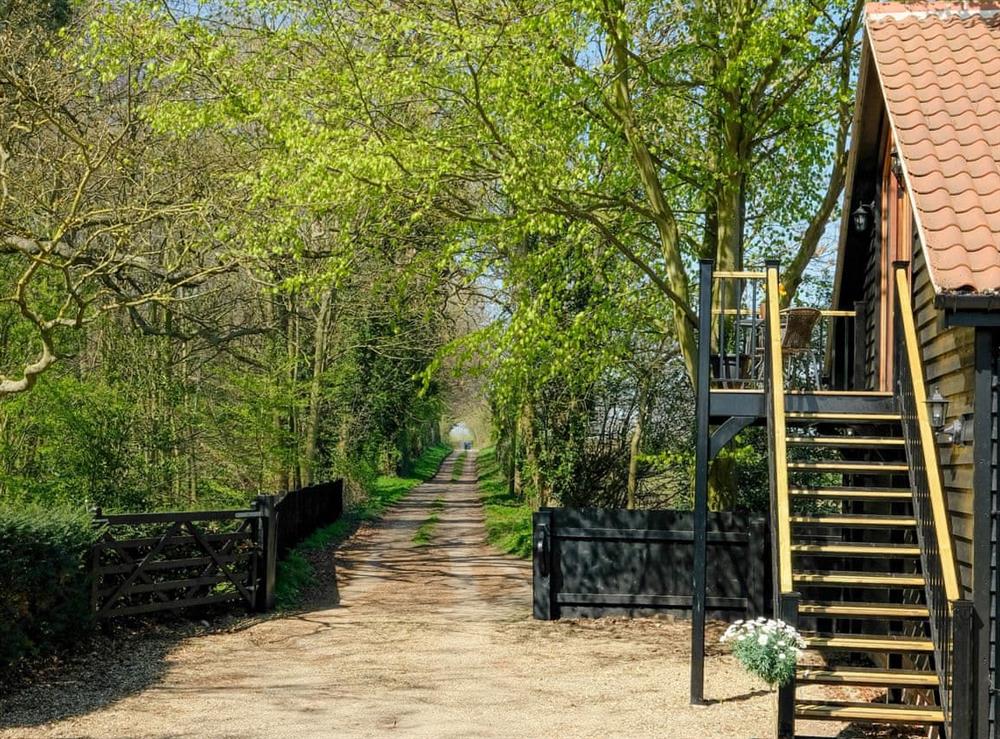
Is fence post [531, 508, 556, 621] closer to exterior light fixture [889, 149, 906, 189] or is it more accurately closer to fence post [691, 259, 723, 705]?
fence post [691, 259, 723, 705]

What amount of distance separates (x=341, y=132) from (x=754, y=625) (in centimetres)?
973

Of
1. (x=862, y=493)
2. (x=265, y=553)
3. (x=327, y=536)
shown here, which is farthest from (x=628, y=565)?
(x=327, y=536)

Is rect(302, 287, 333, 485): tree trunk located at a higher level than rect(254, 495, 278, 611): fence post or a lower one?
higher

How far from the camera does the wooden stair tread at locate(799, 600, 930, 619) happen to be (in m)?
9.09

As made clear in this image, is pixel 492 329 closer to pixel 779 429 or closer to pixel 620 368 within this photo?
pixel 620 368

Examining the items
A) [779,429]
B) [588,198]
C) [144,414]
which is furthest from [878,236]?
[144,414]

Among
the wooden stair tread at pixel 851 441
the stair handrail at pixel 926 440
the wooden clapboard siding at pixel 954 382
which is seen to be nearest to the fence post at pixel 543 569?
the wooden stair tread at pixel 851 441

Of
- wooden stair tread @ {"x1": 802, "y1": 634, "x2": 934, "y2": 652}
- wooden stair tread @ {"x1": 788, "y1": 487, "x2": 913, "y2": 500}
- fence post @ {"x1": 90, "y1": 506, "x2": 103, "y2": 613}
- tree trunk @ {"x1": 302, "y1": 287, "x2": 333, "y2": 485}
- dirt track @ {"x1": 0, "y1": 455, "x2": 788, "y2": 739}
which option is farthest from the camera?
tree trunk @ {"x1": 302, "y1": 287, "x2": 333, "y2": 485}

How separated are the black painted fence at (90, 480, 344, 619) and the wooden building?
21.3 feet

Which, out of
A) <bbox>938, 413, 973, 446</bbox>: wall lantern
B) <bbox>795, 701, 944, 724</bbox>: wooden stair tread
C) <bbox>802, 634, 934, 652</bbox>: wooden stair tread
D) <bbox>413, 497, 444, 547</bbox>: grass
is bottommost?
<bbox>413, 497, 444, 547</bbox>: grass

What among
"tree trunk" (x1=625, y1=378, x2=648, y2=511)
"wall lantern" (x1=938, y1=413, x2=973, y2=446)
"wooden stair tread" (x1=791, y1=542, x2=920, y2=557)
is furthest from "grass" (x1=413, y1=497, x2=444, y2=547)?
"wall lantern" (x1=938, y1=413, x2=973, y2=446)

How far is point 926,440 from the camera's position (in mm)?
9047

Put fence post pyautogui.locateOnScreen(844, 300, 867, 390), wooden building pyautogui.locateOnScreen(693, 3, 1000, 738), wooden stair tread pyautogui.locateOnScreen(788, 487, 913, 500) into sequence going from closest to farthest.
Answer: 1. wooden building pyautogui.locateOnScreen(693, 3, 1000, 738)
2. wooden stair tread pyautogui.locateOnScreen(788, 487, 913, 500)
3. fence post pyautogui.locateOnScreen(844, 300, 867, 390)

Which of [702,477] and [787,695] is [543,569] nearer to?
[702,477]
